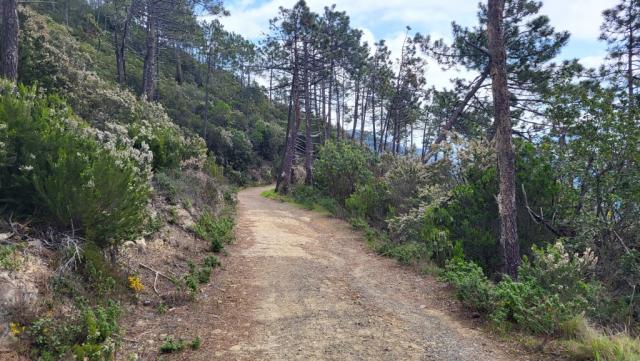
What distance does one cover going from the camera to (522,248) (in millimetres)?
7918

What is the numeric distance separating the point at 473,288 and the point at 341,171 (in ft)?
37.8

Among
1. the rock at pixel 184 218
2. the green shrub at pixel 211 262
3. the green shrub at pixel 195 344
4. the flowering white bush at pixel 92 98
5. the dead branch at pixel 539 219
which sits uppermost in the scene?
the flowering white bush at pixel 92 98

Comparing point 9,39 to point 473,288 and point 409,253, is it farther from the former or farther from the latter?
point 473,288

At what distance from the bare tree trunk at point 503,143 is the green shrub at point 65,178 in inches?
226

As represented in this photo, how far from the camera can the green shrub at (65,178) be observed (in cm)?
437

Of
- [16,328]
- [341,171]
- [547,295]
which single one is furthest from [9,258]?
[341,171]

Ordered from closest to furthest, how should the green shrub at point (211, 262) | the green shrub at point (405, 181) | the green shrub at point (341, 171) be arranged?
1. the green shrub at point (211, 262)
2. the green shrub at point (405, 181)
3. the green shrub at point (341, 171)

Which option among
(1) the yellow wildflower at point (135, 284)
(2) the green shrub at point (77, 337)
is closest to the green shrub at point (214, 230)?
(1) the yellow wildflower at point (135, 284)

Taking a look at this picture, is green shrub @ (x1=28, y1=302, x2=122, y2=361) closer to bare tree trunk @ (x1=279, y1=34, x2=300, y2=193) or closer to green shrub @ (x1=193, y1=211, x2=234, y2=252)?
green shrub @ (x1=193, y1=211, x2=234, y2=252)

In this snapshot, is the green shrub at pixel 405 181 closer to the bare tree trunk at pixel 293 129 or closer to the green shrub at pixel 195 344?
the green shrub at pixel 195 344

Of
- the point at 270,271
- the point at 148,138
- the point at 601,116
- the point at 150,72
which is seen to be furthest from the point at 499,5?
the point at 150,72

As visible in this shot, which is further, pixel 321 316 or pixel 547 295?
pixel 321 316

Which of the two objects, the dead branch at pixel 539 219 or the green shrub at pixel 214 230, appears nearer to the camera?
the dead branch at pixel 539 219

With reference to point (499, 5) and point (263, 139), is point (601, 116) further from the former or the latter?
point (263, 139)
